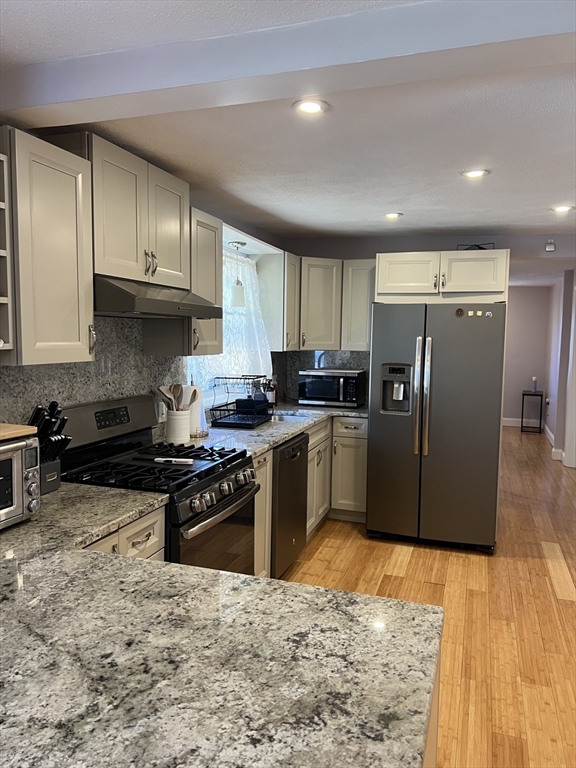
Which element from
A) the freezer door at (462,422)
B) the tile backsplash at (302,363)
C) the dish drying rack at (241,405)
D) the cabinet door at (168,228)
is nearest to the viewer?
the cabinet door at (168,228)

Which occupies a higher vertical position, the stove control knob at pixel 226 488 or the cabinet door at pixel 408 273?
the cabinet door at pixel 408 273

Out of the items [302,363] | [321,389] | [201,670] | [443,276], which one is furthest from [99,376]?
[302,363]

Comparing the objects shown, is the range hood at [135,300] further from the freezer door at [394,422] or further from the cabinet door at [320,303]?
the cabinet door at [320,303]

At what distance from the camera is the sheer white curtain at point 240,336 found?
3.98 metres

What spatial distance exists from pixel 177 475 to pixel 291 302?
256cm

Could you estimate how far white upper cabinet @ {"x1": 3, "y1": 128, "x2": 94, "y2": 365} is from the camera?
1860 mm

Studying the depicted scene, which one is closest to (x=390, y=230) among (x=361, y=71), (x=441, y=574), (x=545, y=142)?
(x=545, y=142)

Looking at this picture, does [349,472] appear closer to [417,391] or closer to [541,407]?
[417,391]

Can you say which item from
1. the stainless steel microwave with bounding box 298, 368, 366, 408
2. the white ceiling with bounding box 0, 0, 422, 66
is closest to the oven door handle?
the white ceiling with bounding box 0, 0, 422, 66

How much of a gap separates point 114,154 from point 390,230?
2.76 metres

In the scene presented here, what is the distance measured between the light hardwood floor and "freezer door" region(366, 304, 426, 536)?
0.82ft

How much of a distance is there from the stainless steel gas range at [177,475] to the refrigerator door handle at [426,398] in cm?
161

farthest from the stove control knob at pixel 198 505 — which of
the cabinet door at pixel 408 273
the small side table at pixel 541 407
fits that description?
the small side table at pixel 541 407

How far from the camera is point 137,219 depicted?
8.07ft
